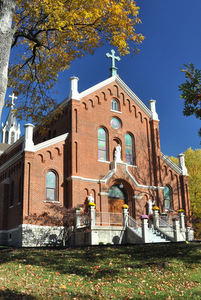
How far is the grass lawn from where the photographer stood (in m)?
8.66

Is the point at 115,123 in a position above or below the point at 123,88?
below

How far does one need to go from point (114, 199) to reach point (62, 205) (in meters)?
4.65

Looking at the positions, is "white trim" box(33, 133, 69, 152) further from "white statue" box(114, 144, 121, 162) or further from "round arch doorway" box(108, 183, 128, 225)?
"round arch doorway" box(108, 183, 128, 225)

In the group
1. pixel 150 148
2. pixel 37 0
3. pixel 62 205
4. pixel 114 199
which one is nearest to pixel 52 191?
pixel 62 205

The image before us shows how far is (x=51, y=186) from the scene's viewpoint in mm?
23828

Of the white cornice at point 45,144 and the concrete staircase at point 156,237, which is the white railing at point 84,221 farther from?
the white cornice at point 45,144

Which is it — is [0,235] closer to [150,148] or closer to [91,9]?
[150,148]

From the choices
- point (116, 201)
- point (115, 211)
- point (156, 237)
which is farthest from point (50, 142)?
point (156, 237)

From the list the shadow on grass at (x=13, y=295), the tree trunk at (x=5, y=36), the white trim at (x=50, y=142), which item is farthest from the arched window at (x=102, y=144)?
the tree trunk at (x=5, y=36)

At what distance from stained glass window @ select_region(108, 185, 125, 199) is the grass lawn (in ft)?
39.2

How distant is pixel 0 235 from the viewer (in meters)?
25.4

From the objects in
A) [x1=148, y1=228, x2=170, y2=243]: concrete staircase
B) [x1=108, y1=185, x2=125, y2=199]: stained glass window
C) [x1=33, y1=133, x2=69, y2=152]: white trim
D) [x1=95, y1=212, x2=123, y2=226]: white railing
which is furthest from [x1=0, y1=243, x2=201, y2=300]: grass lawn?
[x1=108, y1=185, x2=125, y2=199]: stained glass window

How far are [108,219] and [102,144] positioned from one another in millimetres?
6101

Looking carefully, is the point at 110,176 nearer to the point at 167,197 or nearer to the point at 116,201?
the point at 116,201
